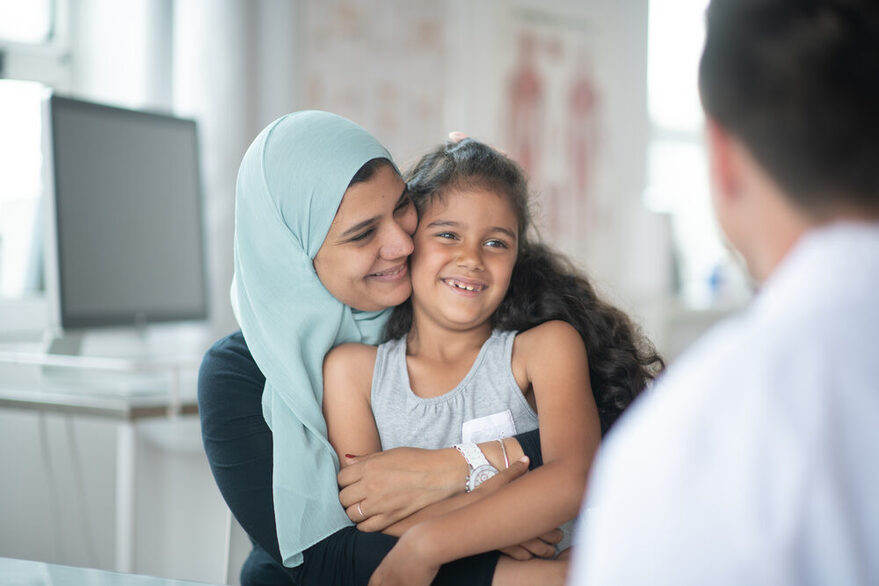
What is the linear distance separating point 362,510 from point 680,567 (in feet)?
2.75

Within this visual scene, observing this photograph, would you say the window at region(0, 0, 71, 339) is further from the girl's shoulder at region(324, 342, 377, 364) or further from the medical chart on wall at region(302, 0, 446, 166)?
the girl's shoulder at region(324, 342, 377, 364)

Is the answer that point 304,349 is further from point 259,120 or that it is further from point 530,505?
point 259,120

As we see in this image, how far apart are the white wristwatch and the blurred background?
23.5 inches

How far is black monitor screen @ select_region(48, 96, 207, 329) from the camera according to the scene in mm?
2027

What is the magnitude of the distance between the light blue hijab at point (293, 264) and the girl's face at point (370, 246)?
0.07ft

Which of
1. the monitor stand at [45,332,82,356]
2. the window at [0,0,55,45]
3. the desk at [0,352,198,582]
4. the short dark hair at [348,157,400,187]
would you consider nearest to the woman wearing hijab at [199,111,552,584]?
the short dark hair at [348,157,400,187]

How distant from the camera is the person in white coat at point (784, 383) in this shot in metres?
0.42

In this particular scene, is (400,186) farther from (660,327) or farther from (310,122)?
(660,327)

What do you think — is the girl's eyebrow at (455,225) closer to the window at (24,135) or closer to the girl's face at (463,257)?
the girl's face at (463,257)

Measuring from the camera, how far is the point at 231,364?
1.38 meters

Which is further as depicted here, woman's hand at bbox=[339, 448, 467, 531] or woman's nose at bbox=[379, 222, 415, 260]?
woman's nose at bbox=[379, 222, 415, 260]

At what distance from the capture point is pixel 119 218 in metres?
2.15

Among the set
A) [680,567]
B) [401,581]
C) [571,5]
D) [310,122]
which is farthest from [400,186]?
[571,5]

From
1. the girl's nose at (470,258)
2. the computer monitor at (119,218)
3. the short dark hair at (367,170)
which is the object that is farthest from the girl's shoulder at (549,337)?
the computer monitor at (119,218)
